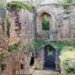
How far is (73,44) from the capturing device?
1817 centimetres

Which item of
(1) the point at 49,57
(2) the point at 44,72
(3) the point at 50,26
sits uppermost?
(3) the point at 50,26

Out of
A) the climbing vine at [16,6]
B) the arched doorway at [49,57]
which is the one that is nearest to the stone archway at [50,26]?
the arched doorway at [49,57]

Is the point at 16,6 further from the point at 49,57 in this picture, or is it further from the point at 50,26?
the point at 49,57

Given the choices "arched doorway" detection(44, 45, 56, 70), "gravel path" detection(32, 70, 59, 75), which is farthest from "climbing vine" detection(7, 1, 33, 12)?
"gravel path" detection(32, 70, 59, 75)

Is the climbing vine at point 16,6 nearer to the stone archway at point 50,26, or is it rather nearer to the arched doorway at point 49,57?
the stone archway at point 50,26

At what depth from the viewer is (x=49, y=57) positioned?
1962 centimetres

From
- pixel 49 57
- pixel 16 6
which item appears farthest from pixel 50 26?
pixel 16 6

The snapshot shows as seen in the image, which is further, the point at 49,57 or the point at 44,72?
the point at 49,57

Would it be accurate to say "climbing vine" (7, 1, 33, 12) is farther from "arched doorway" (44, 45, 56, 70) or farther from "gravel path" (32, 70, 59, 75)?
"gravel path" (32, 70, 59, 75)

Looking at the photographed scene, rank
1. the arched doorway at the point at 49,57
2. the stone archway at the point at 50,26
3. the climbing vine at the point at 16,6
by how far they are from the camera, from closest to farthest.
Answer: the climbing vine at the point at 16,6 < the stone archway at the point at 50,26 < the arched doorway at the point at 49,57

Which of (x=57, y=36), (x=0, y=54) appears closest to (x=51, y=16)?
(x=57, y=36)

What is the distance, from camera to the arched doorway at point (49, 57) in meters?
19.2

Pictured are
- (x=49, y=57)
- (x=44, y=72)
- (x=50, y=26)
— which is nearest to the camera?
(x=44, y=72)

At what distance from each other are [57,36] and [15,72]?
5.49m
